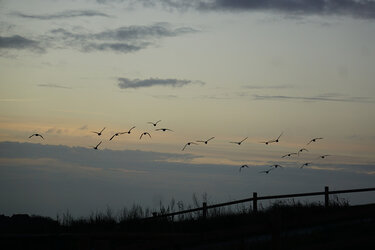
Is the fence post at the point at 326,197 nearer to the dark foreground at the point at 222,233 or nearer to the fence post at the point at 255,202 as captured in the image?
the dark foreground at the point at 222,233

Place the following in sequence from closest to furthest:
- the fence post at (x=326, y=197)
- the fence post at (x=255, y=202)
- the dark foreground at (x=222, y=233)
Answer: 1. the dark foreground at (x=222, y=233)
2. the fence post at (x=255, y=202)
3. the fence post at (x=326, y=197)

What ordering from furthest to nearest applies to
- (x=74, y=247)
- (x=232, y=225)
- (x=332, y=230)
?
1. (x=232, y=225)
2. (x=332, y=230)
3. (x=74, y=247)

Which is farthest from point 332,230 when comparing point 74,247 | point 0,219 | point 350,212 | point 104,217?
point 0,219

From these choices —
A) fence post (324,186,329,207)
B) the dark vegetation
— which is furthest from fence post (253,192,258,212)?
fence post (324,186,329,207)

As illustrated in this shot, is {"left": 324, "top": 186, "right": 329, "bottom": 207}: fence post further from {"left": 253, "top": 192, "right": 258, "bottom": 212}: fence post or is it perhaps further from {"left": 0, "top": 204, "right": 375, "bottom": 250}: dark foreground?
{"left": 253, "top": 192, "right": 258, "bottom": 212}: fence post

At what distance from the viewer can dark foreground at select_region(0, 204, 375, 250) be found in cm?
1105

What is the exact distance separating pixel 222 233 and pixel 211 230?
10.8 metres

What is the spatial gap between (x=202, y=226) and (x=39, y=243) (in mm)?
7689

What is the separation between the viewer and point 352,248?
496 inches

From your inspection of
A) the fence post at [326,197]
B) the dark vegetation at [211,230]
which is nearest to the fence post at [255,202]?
the dark vegetation at [211,230]

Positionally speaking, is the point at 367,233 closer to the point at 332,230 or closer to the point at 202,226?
the point at 332,230

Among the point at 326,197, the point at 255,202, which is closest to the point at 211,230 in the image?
the point at 255,202

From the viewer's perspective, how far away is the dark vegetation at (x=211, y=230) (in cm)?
1119

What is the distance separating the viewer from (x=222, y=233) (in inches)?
429
